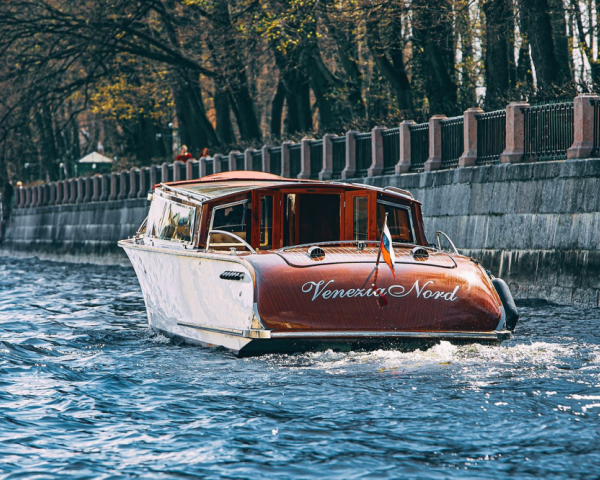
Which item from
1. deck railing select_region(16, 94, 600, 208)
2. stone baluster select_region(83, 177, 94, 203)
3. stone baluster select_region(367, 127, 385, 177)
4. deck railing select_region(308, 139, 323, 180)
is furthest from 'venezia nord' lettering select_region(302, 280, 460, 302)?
stone baluster select_region(83, 177, 94, 203)

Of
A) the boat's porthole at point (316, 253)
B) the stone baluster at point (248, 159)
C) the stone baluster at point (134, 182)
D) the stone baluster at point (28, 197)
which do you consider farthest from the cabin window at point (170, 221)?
the stone baluster at point (28, 197)

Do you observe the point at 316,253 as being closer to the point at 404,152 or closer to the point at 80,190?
the point at 404,152

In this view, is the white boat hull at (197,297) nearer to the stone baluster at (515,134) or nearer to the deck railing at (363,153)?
the stone baluster at (515,134)

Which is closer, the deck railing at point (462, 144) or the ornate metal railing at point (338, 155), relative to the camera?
the deck railing at point (462, 144)

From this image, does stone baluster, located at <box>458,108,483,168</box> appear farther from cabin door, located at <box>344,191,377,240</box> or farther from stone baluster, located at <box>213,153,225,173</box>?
stone baluster, located at <box>213,153,225,173</box>

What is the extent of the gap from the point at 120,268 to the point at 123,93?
10151 millimetres

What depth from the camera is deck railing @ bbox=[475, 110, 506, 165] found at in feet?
73.2

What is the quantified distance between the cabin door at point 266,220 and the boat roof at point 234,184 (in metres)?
0.13

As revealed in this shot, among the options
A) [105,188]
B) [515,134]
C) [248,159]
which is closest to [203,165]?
[248,159]

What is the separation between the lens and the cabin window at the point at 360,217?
13.6 meters

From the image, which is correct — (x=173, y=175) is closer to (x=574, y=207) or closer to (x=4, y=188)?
(x=574, y=207)

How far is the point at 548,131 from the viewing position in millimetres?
20891

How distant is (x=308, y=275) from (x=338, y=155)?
18.6m

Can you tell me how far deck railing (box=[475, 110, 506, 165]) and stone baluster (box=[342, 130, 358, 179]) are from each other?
602 centimetres
